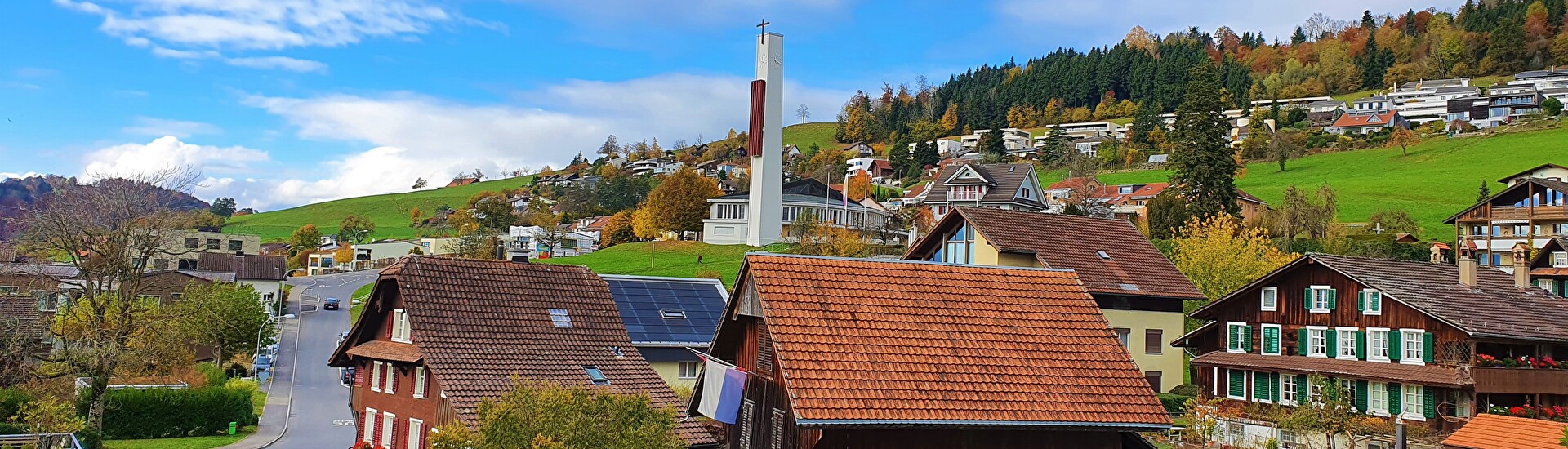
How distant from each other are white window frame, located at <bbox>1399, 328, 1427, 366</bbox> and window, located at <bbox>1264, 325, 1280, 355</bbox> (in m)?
4.49

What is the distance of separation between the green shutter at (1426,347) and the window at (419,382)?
29.2 meters

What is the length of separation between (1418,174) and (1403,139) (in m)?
21.3

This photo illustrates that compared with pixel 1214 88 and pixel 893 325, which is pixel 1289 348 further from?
pixel 1214 88

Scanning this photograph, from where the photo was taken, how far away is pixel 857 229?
93.4 metres

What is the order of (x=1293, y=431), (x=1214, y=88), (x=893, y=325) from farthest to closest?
(x=1214, y=88) < (x=1293, y=431) < (x=893, y=325)

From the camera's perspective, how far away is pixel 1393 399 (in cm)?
3556

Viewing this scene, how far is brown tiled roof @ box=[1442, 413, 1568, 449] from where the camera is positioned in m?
26.5

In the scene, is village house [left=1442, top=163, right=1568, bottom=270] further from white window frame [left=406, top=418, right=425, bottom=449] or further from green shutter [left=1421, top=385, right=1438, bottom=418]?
white window frame [left=406, top=418, right=425, bottom=449]

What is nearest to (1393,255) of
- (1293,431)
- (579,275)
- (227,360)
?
(1293,431)

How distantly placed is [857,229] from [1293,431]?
61960mm

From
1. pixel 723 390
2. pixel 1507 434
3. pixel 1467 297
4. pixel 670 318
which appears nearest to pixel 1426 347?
pixel 1467 297

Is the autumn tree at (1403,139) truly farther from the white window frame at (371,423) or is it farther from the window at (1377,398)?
the white window frame at (371,423)

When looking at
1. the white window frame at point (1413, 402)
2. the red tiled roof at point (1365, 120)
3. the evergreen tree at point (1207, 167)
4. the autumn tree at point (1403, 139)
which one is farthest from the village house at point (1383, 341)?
the red tiled roof at point (1365, 120)

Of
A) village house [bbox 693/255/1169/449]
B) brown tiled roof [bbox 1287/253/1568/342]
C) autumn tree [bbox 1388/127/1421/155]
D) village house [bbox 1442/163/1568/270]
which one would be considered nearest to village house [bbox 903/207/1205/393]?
brown tiled roof [bbox 1287/253/1568/342]
